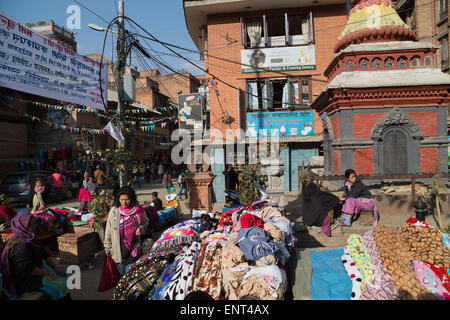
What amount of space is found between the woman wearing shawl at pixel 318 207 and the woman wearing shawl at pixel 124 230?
12.2 ft

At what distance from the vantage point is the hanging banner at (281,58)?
16.5m

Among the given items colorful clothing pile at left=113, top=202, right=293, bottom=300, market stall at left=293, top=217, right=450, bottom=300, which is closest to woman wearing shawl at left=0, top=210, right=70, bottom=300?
colorful clothing pile at left=113, top=202, right=293, bottom=300

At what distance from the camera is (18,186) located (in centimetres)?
1328

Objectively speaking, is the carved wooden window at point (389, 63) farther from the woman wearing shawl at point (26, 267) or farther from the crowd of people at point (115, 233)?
the woman wearing shawl at point (26, 267)

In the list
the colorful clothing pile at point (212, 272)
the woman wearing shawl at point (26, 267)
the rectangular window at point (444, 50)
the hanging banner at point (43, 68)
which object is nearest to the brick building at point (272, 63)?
the hanging banner at point (43, 68)

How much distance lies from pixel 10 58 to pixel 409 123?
11.9m

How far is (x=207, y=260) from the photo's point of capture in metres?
3.87

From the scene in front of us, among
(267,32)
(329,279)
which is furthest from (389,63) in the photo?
(267,32)

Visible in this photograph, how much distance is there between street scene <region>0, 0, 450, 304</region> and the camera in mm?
3447

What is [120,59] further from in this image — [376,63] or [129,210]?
[376,63]

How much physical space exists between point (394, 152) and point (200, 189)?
249 inches

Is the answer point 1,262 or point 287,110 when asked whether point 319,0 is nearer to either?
point 287,110

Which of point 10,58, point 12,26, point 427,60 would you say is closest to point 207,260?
point 10,58

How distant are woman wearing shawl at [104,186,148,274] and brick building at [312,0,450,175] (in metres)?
6.91
